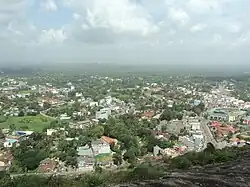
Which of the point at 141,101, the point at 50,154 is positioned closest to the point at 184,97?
the point at 141,101

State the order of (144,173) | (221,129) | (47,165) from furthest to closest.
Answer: (221,129) < (47,165) < (144,173)

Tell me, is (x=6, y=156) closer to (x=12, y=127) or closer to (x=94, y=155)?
(x=94, y=155)

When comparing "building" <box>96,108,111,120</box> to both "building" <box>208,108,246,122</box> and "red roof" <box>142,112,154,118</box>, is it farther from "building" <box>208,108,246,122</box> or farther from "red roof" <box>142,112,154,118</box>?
"building" <box>208,108,246,122</box>

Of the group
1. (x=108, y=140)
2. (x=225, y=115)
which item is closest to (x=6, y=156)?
(x=108, y=140)

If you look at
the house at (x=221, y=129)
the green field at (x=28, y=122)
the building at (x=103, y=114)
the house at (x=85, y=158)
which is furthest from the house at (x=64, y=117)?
the house at (x=221, y=129)

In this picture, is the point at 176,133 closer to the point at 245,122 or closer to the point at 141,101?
the point at 245,122

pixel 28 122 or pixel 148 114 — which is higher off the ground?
pixel 148 114

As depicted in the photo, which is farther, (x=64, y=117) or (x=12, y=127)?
(x=64, y=117)

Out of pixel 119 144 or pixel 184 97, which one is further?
pixel 184 97
